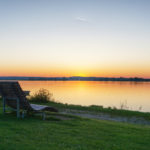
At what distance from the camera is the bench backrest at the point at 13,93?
7.05 meters

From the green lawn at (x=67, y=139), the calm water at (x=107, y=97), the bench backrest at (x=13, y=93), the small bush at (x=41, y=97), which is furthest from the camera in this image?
the calm water at (x=107, y=97)

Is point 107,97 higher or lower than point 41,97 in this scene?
lower

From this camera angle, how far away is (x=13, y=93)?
7.30m

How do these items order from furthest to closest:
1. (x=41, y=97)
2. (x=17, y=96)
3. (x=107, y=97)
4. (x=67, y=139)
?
1. (x=107, y=97)
2. (x=41, y=97)
3. (x=17, y=96)
4. (x=67, y=139)

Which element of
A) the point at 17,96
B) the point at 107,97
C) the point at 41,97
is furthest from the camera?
the point at 107,97

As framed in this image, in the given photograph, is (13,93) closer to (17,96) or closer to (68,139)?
(17,96)

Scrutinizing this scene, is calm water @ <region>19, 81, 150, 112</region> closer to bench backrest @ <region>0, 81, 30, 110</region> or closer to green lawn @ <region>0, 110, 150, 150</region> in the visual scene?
bench backrest @ <region>0, 81, 30, 110</region>

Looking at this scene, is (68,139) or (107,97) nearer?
(68,139)

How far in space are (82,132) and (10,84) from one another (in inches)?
132

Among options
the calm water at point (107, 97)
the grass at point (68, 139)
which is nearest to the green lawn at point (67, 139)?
the grass at point (68, 139)

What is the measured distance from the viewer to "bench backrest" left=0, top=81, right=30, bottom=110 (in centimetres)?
Answer: 705

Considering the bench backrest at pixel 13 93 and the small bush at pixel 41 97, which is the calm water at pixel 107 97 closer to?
the small bush at pixel 41 97

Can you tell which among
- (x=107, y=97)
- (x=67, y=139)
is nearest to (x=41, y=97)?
(x=67, y=139)

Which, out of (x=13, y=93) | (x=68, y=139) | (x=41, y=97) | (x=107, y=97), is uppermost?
(x=13, y=93)
